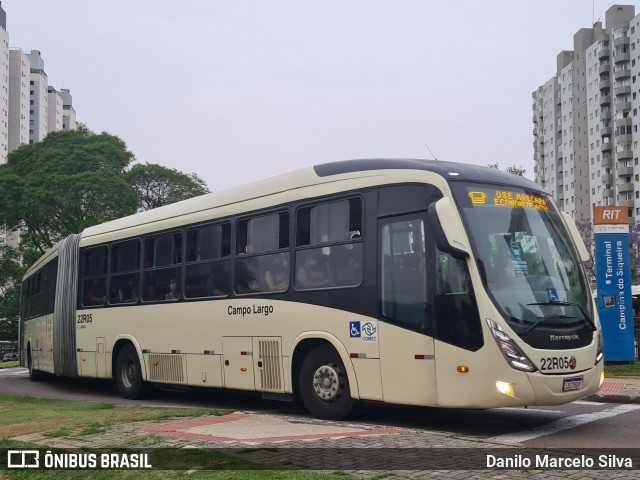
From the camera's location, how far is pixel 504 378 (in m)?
9.73

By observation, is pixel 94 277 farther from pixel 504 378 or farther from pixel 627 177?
pixel 627 177

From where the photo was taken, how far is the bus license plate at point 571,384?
991 cm

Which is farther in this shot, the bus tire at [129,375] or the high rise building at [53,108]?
the high rise building at [53,108]

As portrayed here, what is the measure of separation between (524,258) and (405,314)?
1579mm

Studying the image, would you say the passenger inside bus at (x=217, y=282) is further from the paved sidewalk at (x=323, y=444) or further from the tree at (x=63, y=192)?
the tree at (x=63, y=192)

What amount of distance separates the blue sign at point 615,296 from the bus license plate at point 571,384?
12.1 metres

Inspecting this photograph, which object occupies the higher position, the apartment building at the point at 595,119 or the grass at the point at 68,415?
the apartment building at the point at 595,119

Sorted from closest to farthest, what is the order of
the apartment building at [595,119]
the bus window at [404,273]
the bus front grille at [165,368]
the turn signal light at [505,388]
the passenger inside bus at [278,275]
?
the turn signal light at [505,388] < the bus window at [404,273] < the passenger inside bus at [278,275] < the bus front grille at [165,368] < the apartment building at [595,119]

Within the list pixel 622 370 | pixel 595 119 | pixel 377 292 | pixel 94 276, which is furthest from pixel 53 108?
pixel 377 292

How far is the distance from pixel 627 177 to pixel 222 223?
315 feet

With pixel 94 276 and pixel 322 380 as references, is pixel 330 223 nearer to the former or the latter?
pixel 322 380

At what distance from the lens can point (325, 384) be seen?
11.7 m

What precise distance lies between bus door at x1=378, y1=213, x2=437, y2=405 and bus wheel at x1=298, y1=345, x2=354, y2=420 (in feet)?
2.83

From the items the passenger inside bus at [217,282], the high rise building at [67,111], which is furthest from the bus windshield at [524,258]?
the high rise building at [67,111]
